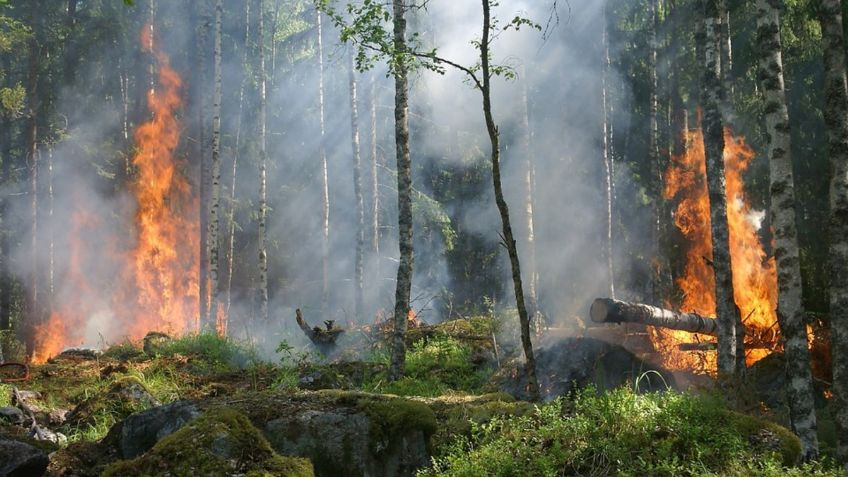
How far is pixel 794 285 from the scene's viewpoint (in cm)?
809

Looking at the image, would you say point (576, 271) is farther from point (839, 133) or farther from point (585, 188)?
point (839, 133)

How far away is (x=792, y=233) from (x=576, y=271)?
20580 millimetres

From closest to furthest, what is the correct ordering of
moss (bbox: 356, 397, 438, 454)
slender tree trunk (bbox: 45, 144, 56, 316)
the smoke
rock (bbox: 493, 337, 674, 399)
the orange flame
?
moss (bbox: 356, 397, 438, 454) → rock (bbox: 493, 337, 674, 399) → slender tree trunk (bbox: 45, 144, 56, 316) → the smoke → the orange flame

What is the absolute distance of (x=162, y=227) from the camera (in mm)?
27562

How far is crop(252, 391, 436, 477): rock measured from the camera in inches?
210

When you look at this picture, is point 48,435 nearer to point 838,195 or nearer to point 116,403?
point 116,403

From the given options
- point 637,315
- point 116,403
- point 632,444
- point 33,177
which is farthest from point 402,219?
point 33,177

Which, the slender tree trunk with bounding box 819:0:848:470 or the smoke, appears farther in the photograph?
the smoke

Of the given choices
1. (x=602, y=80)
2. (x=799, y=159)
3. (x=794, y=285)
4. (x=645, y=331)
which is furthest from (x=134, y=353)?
(x=602, y=80)

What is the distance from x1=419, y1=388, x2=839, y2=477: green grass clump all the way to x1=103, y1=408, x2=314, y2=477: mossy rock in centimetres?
150

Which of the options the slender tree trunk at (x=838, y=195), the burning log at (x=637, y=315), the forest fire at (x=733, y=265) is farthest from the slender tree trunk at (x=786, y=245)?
the forest fire at (x=733, y=265)

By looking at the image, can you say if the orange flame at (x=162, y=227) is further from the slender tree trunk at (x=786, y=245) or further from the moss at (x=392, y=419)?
the slender tree trunk at (x=786, y=245)

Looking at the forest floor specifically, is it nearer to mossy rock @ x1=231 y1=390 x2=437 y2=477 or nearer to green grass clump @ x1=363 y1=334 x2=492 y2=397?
mossy rock @ x1=231 y1=390 x2=437 y2=477

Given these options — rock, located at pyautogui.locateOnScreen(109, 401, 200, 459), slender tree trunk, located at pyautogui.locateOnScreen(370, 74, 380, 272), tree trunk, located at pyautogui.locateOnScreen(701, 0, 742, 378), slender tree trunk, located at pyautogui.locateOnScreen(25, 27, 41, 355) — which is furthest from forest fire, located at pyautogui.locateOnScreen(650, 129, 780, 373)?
slender tree trunk, located at pyautogui.locateOnScreen(25, 27, 41, 355)
